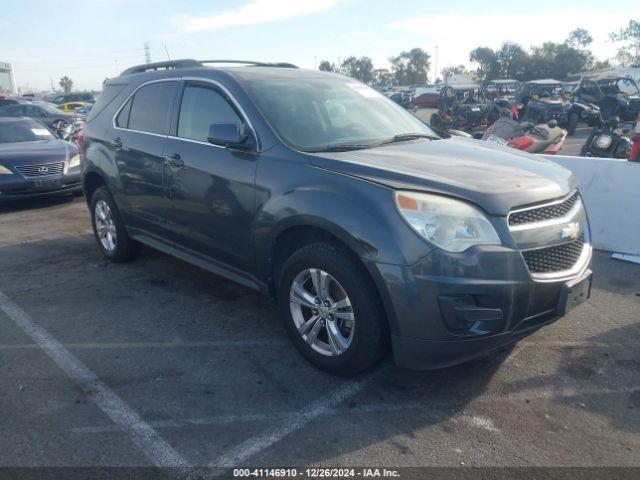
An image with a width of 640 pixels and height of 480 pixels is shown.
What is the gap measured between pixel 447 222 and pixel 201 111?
231cm

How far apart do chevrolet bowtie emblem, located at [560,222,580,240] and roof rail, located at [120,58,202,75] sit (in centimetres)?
321

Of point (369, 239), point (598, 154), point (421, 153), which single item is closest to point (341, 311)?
point (369, 239)

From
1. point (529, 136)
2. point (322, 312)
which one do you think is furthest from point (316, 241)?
point (529, 136)

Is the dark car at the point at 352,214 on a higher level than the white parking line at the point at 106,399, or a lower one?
higher

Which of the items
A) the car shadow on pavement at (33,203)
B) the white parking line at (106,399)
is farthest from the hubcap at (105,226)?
the car shadow on pavement at (33,203)

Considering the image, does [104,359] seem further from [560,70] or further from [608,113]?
[560,70]

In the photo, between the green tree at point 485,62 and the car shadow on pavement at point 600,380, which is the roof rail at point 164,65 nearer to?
the car shadow on pavement at point 600,380

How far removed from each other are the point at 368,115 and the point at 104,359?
262cm

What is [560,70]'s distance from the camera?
68.6 m

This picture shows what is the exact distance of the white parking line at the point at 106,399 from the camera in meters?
2.79

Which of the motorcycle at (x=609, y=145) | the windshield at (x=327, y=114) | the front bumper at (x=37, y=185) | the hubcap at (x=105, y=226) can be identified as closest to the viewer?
the windshield at (x=327, y=114)

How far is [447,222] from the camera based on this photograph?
2973 mm

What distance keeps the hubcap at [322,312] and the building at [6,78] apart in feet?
179

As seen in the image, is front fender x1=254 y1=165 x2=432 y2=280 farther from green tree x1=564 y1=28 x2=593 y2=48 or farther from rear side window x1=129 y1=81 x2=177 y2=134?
green tree x1=564 y1=28 x2=593 y2=48
